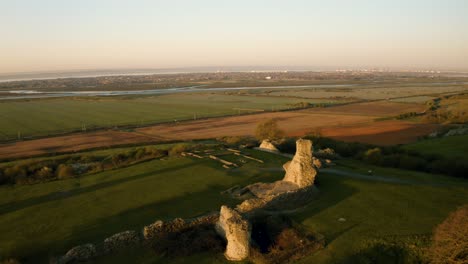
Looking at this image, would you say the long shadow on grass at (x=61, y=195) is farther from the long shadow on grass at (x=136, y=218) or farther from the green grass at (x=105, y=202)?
the long shadow on grass at (x=136, y=218)

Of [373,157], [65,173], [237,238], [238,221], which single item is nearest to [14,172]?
[65,173]

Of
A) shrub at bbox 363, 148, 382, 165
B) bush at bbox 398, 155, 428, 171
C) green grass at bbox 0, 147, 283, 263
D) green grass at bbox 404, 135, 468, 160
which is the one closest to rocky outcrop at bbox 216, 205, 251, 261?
green grass at bbox 0, 147, 283, 263

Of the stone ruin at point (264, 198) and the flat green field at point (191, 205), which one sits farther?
the flat green field at point (191, 205)

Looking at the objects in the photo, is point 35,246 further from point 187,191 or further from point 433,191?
point 433,191

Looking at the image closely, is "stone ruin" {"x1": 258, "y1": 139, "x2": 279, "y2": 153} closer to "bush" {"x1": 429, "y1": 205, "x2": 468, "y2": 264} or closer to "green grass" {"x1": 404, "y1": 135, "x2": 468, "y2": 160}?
"green grass" {"x1": 404, "y1": 135, "x2": 468, "y2": 160}

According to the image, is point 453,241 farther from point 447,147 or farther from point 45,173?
point 45,173

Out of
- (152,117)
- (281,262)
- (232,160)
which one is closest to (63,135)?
(152,117)

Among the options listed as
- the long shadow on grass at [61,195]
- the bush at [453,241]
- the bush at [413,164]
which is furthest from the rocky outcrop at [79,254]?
the bush at [413,164]
